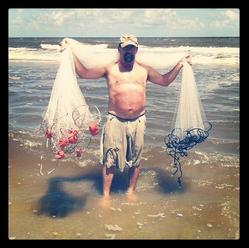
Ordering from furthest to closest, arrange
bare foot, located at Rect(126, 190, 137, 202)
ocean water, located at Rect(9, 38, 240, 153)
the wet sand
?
ocean water, located at Rect(9, 38, 240, 153) → bare foot, located at Rect(126, 190, 137, 202) → the wet sand

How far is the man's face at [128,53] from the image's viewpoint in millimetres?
4430

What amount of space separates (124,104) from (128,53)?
57cm

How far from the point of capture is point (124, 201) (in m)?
4.78

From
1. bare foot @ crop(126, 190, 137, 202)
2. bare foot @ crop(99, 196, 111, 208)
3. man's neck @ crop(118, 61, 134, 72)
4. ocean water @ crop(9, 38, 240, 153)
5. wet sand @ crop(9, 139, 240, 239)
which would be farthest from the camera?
ocean water @ crop(9, 38, 240, 153)

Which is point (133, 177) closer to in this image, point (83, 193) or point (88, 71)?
point (83, 193)

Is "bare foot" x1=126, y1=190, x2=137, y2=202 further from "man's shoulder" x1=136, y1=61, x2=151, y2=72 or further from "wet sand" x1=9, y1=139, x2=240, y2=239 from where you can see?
"man's shoulder" x1=136, y1=61, x2=151, y2=72

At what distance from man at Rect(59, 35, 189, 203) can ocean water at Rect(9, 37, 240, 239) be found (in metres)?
0.21

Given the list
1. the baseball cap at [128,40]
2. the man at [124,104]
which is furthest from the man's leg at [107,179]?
the baseball cap at [128,40]

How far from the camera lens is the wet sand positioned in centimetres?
424

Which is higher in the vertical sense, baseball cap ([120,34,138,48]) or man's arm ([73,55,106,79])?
baseball cap ([120,34,138,48])

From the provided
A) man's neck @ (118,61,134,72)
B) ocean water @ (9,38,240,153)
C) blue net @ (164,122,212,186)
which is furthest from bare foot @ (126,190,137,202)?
ocean water @ (9,38,240,153)
